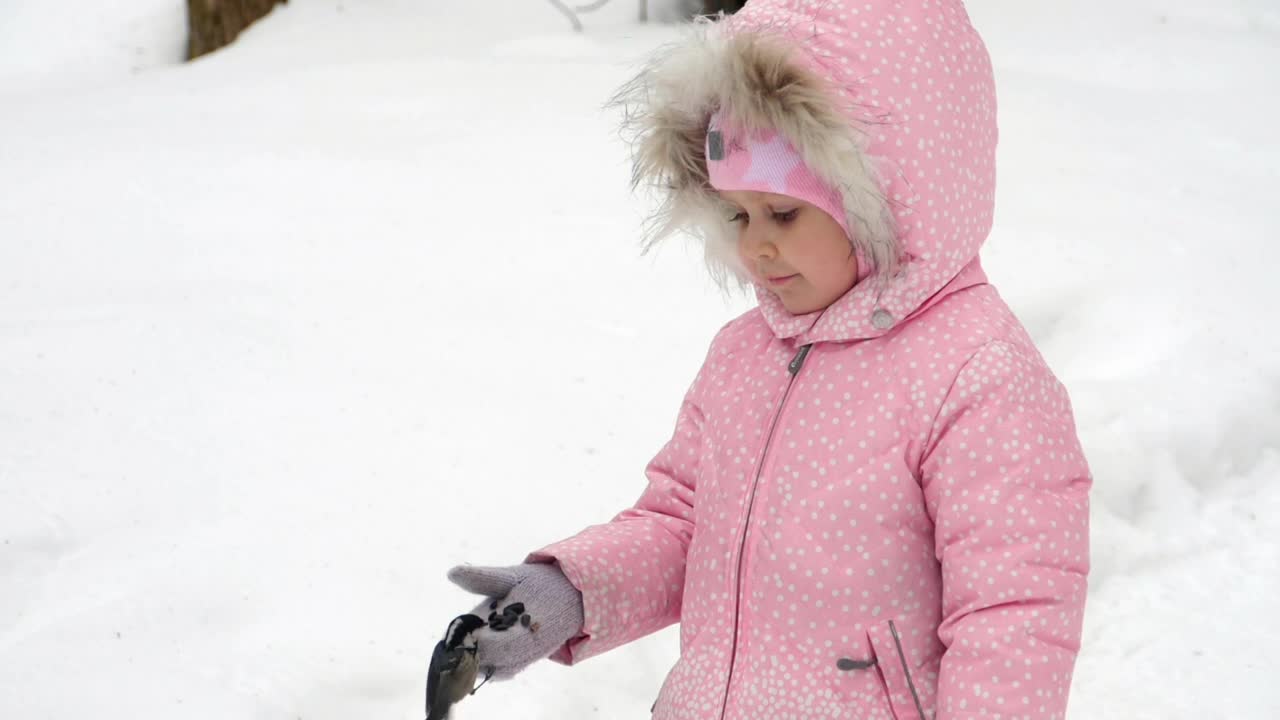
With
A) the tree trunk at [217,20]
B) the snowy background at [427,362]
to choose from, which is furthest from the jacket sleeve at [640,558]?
the tree trunk at [217,20]

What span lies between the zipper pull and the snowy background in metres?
1.28

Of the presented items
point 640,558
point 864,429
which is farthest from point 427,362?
point 864,429

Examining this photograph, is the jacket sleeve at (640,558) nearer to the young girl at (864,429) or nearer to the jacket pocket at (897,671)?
the young girl at (864,429)

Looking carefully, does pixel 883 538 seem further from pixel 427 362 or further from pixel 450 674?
pixel 427 362

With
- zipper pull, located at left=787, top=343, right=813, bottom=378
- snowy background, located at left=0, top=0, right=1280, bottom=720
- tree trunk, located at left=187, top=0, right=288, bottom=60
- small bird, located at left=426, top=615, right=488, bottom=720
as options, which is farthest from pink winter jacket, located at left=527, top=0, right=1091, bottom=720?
tree trunk, located at left=187, top=0, right=288, bottom=60

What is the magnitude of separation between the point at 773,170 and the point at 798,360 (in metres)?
0.25

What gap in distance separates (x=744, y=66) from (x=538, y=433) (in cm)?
193

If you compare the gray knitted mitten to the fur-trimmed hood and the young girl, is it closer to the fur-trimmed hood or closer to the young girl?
the young girl

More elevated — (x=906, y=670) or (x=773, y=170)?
(x=773, y=170)

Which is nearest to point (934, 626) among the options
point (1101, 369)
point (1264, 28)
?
point (1101, 369)

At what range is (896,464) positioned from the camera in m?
1.55

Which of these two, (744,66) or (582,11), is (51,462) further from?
(582,11)

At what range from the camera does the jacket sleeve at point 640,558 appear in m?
1.76

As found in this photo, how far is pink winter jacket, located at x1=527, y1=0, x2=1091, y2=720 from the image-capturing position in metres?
1.47
